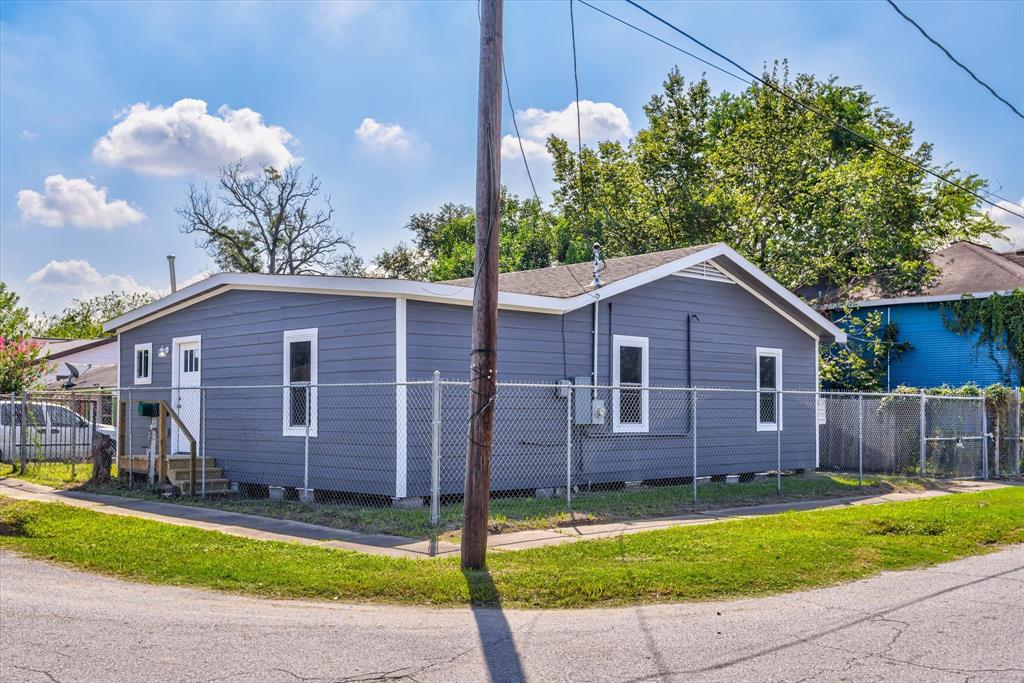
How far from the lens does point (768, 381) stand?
1848 cm

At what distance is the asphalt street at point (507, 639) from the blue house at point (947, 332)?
17788 millimetres

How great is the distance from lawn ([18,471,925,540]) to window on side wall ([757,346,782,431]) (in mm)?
1448

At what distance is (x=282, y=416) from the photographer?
14.2 metres

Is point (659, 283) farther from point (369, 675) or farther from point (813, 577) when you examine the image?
point (369, 675)

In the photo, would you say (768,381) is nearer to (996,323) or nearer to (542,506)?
(542,506)

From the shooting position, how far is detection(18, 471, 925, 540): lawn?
11109 mm

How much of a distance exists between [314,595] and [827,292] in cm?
2441

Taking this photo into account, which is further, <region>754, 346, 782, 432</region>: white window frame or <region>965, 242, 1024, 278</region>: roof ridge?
<region>965, 242, 1024, 278</region>: roof ridge

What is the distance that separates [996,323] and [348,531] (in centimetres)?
1920

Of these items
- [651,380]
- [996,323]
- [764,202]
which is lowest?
[651,380]

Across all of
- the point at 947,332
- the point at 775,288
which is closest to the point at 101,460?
the point at 775,288

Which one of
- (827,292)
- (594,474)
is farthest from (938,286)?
(594,474)

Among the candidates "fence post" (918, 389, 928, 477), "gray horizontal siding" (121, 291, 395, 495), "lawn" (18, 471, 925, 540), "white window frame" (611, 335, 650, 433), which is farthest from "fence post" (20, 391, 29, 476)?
"fence post" (918, 389, 928, 477)

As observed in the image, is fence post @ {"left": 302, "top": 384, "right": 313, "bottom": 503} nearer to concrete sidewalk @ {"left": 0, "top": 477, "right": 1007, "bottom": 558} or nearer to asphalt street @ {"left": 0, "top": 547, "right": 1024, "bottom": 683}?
concrete sidewalk @ {"left": 0, "top": 477, "right": 1007, "bottom": 558}
